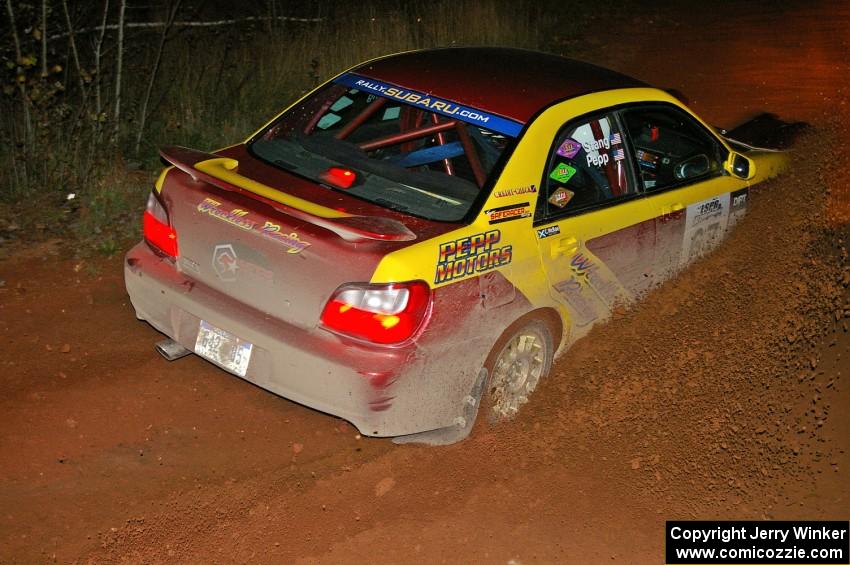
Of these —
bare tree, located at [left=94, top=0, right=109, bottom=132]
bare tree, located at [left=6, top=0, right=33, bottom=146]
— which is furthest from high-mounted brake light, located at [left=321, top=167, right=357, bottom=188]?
bare tree, located at [left=94, top=0, right=109, bottom=132]

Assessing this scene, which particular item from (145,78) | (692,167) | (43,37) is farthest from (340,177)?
(145,78)

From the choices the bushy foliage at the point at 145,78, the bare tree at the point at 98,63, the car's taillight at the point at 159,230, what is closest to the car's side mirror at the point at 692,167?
the car's taillight at the point at 159,230

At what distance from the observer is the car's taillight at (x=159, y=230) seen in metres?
4.43

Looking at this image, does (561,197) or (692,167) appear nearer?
(561,197)

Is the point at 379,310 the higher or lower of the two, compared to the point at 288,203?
lower

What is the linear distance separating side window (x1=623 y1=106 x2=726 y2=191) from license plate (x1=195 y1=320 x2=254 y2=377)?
2.36 m

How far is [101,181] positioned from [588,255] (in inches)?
169

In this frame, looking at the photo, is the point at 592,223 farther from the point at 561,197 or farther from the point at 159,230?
the point at 159,230

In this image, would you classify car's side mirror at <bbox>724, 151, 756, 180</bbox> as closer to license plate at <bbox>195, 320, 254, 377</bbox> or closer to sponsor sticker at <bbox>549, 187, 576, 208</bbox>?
sponsor sticker at <bbox>549, 187, 576, 208</bbox>

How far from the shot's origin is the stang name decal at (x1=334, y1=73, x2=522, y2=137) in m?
→ 4.60

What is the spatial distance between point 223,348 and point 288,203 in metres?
0.70

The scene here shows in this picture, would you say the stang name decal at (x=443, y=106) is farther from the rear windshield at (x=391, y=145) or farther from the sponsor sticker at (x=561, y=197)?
the sponsor sticker at (x=561, y=197)

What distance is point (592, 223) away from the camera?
4785 millimetres

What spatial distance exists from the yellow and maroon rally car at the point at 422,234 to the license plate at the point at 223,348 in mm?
11
